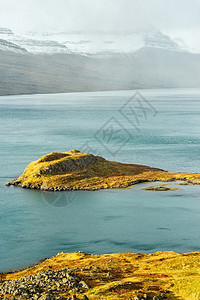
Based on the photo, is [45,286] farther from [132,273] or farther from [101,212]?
[101,212]

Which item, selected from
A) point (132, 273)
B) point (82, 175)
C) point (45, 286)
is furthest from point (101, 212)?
point (45, 286)

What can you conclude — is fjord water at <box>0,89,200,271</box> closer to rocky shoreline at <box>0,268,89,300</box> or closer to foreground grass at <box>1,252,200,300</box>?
foreground grass at <box>1,252,200,300</box>

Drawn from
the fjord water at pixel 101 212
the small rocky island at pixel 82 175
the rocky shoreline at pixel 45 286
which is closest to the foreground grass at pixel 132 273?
the rocky shoreline at pixel 45 286

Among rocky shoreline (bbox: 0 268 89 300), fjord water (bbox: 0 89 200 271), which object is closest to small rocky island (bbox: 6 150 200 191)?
fjord water (bbox: 0 89 200 271)

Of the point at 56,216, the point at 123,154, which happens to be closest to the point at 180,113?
the point at 123,154

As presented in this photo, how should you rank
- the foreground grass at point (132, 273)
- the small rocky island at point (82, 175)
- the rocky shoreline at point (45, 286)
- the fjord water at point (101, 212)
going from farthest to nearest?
the small rocky island at point (82, 175) → the fjord water at point (101, 212) → the foreground grass at point (132, 273) → the rocky shoreline at point (45, 286)

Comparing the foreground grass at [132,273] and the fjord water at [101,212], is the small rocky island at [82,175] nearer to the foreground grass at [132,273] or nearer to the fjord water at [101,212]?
the fjord water at [101,212]

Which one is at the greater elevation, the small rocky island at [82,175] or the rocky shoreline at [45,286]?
the small rocky island at [82,175]
